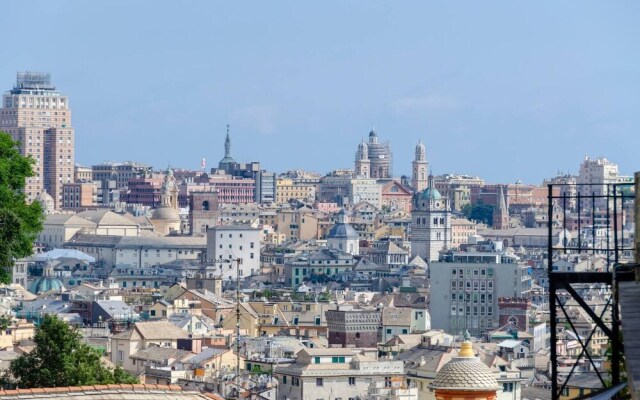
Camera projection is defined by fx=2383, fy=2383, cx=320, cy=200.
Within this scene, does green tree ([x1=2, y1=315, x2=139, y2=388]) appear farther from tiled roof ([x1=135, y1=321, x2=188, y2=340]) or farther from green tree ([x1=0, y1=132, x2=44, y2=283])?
tiled roof ([x1=135, y1=321, x2=188, y2=340])

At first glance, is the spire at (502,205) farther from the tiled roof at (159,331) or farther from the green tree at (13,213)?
the green tree at (13,213)

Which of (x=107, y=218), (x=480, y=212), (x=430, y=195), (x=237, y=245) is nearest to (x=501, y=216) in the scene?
(x=480, y=212)

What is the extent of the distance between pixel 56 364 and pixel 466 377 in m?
8.95

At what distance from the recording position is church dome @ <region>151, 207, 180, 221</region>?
151m

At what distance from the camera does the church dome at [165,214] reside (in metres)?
151

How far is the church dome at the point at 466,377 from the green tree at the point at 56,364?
7.28 metres

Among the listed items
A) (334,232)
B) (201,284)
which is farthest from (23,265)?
(334,232)

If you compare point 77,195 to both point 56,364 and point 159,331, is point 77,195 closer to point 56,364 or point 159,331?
point 159,331

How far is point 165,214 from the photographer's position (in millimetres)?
151750

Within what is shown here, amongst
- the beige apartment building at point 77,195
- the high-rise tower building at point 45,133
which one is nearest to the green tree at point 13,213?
the high-rise tower building at point 45,133

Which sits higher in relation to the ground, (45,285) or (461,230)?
(461,230)

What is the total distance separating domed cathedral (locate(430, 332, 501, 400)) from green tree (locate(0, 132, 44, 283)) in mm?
8382

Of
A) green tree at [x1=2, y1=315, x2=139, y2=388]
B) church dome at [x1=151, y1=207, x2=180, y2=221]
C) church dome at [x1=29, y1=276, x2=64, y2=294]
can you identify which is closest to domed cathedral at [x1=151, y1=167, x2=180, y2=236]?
church dome at [x1=151, y1=207, x2=180, y2=221]

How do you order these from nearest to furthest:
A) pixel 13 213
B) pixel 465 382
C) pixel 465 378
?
1. pixel 465 382
2. pixel 465 378
3. pixel 13 213
